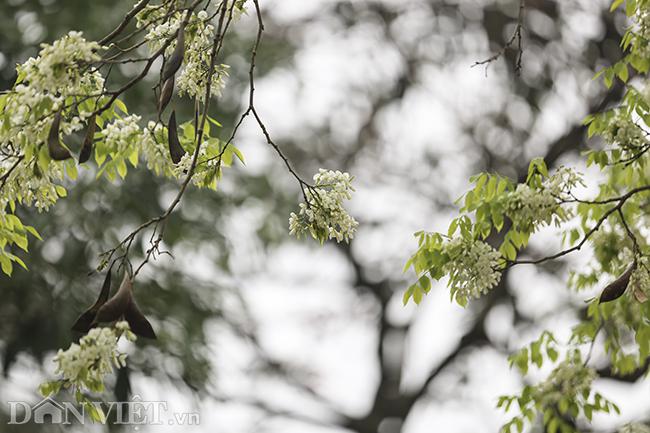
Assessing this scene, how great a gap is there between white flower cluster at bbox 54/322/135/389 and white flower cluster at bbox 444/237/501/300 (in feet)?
4.62

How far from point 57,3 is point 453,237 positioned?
7.01 m

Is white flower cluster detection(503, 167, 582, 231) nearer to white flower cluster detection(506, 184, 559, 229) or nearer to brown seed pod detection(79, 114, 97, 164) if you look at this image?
white flower cluster detection(506, 184, 559, 229)

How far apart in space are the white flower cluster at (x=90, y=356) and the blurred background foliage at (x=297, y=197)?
618cm

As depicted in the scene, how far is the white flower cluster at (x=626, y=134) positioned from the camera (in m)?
4.04

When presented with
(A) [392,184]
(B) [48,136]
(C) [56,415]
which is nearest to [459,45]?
(A) [392,184]

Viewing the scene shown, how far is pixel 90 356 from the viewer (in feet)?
8.70

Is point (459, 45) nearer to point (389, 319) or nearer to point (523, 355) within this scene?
point (389, 319)

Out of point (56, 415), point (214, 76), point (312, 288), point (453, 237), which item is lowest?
point (453, 237)

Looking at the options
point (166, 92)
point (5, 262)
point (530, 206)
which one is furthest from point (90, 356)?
point (530, 206)

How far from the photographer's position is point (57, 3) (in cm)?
967

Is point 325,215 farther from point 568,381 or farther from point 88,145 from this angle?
point 568,381

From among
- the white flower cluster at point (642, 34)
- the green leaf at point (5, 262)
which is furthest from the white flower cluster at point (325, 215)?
the white flower cluster at point (642, 34)

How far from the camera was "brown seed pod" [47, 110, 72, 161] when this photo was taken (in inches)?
114

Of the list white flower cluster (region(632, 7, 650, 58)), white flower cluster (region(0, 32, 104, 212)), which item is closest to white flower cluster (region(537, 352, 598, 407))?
white flower cluster (region(632, 7, 650, 58))
